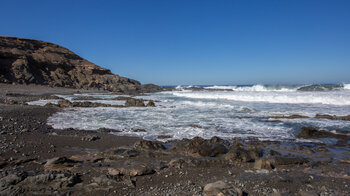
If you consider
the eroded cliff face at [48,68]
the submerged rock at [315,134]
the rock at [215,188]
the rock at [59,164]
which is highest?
the eroded cliff face at [48,68]

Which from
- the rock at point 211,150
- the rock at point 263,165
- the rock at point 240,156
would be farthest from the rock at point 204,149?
the rock at point 263,165

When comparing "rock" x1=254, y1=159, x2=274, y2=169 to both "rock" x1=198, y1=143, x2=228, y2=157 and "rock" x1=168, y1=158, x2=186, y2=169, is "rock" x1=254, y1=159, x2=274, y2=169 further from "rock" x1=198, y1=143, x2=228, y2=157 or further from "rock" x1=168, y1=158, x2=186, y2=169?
"rock" x1=168, y1=158, x2=186, y2=169

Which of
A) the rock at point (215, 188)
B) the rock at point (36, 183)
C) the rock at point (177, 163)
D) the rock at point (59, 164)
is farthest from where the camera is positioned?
the rock at point (177, 163)

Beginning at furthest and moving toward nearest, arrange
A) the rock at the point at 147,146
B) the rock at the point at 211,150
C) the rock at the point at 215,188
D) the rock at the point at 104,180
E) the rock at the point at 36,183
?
the rock at the point at 147,146 → the rock at the point at 211,150 → the rock at the point at 104,180 → the rock at the point at 215,188 → the rock at the point at 36,183


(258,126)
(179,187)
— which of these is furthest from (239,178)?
(258,126)

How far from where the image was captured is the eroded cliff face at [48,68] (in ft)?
112

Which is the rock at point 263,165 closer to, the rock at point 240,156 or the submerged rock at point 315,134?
the rock at point 240,156

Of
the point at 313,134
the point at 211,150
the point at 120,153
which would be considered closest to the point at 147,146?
the point at 120,153

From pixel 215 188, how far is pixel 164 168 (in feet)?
4.26

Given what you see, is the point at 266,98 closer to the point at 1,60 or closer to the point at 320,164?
the point at 320,164

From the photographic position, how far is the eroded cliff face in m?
34.2

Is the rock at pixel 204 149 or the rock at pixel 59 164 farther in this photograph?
the rock at pixel 204 149

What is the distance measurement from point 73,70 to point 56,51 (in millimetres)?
6590

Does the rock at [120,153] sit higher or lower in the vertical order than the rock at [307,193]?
higher
